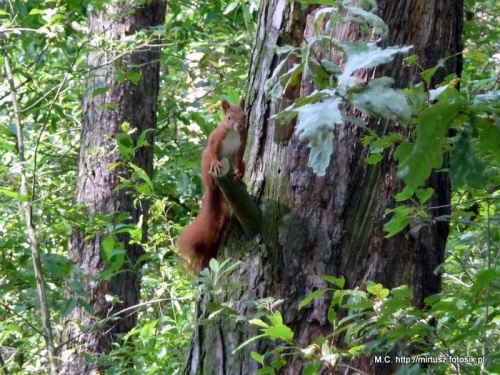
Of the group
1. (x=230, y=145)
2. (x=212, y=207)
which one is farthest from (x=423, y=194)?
(x=230, y=145)

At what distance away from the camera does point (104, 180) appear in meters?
4.01

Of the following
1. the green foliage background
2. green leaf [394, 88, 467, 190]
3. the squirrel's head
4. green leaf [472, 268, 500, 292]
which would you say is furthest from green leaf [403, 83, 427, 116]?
the squirrel's head

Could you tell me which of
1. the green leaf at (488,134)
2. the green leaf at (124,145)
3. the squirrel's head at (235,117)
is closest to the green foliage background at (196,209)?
the green leaf at (488,134)

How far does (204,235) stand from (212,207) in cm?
15

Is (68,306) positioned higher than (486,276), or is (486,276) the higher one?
(486,276)

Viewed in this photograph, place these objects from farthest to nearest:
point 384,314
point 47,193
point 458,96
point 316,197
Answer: point 47,193 → point 316,197 → point 384,314 → point 458,96

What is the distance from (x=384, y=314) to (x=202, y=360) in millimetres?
811

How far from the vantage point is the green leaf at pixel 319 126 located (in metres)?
0.88

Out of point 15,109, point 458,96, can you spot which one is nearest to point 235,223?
point 458,96

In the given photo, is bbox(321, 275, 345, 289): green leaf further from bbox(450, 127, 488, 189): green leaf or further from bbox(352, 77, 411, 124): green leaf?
bbox(352, 77, 411, 124): green leaf

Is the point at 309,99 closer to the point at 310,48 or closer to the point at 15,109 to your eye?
the point at 310,48

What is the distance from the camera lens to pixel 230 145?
2943mm

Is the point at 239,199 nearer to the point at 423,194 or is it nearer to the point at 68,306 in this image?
the point at 423,194

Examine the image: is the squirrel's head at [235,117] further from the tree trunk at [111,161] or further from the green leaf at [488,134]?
the green leaf at [488,134]
